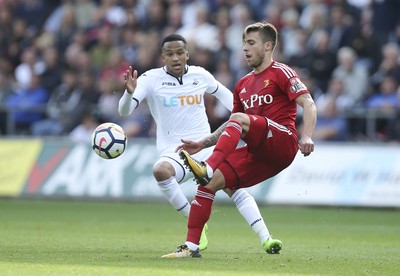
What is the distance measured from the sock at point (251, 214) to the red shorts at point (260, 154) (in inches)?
17.3

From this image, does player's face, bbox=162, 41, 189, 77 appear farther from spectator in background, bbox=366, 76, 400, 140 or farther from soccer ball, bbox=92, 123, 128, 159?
spectator in background, bbox=366, 76, 400, 140

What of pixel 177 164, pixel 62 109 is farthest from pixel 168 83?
pixel 62 109

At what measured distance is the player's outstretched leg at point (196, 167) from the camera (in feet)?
30.8

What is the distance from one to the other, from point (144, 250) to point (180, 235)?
2.55 metres

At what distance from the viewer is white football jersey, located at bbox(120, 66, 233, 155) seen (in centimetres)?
1196

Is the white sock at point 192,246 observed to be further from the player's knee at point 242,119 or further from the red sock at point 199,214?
the player's knee at point 242,119

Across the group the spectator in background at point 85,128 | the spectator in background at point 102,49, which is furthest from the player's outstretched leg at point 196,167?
the spectator in background at point 102,49

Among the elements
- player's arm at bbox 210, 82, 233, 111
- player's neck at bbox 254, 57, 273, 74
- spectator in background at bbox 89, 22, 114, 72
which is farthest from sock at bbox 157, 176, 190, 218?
spectator in background at bbox 89, 22, 114, 72

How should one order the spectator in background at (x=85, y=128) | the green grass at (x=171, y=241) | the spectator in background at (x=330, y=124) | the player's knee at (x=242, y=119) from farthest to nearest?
the spectator in background at (x=85, y=128)
the spectator in background at (x=330, y=124)
the player's knee at (x=242, y=119)
the green grass at (x=171, y=241)

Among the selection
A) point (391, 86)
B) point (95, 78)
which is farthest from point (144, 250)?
point (95, 78)

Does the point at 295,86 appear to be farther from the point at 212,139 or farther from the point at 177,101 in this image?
the point at 177,101

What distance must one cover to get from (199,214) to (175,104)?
207 centimetres

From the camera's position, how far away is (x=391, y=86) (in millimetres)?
19469

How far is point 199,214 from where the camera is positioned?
10.3 meters
